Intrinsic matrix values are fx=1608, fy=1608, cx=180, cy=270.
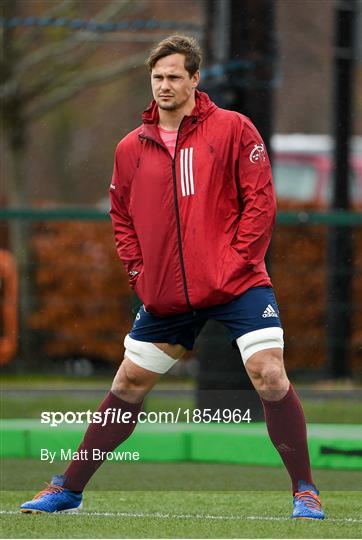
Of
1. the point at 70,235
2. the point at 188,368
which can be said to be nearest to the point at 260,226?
the point at 188,368

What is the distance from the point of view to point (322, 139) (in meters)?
17.6

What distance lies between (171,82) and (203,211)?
0.56 metres

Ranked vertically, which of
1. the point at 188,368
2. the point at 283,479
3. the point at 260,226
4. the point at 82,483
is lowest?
the point at 188,368

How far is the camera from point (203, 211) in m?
6.60

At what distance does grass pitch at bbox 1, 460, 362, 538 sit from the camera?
6.36 m

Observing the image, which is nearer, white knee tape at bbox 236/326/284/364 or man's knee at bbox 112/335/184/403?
white knee tape at bbox 236/326/284/364

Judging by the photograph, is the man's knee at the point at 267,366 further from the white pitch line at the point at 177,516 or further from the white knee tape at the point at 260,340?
the white pitch line at the point at 177,516

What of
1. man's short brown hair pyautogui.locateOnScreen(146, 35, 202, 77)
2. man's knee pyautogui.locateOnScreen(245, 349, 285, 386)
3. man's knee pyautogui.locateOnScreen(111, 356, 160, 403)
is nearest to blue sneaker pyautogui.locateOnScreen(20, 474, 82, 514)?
man's knee pyautogui.locateOnScreen(111, 356, 160, 403)

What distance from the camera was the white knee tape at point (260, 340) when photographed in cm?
663

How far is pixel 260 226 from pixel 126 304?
20.6 feet

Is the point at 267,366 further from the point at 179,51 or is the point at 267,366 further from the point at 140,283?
the point at 179,51

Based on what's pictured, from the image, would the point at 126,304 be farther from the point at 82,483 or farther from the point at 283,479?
the point at 82,483

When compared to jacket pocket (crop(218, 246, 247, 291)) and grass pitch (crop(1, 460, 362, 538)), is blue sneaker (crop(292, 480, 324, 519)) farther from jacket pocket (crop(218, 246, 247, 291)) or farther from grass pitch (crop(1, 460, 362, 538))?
jacket pocket (crop(218, 246, 247, 291))

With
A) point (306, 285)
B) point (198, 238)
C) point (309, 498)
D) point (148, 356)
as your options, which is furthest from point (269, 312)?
point (306, 285)
